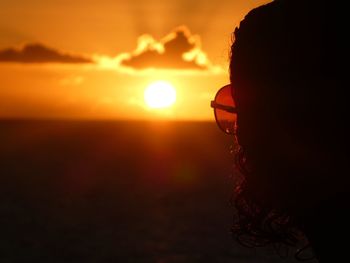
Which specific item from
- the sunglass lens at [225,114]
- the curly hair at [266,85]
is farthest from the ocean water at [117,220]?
the curly hair at [266,85]

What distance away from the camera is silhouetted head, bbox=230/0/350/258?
6.49 ft

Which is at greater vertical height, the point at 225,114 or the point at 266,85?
the point at 266,85

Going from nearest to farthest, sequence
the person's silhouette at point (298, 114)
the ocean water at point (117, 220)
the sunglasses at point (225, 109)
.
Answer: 1. the person's silhouette at point (298, 114)
2. the sunglasses at point (225, 109)
3. the ocean water at point (117, 220)

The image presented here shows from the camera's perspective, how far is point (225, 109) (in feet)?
8.45

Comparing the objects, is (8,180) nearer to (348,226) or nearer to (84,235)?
(84,235)

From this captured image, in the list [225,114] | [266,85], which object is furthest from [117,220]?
[266,85]

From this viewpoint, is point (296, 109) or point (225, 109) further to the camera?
point (225, 109)

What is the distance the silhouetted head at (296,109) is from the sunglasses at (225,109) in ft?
0.81

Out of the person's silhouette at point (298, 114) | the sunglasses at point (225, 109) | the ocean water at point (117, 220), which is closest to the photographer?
the person's silhouette at point (298, 114)

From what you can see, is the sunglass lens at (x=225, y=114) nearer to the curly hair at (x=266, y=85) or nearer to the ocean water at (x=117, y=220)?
the curly hair at (x=266, y=85)

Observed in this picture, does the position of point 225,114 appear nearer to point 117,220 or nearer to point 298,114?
point 298,114

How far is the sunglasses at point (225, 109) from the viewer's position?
2.57 meters

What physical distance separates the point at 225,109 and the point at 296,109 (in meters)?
0.55

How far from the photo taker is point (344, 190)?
1977 mm
